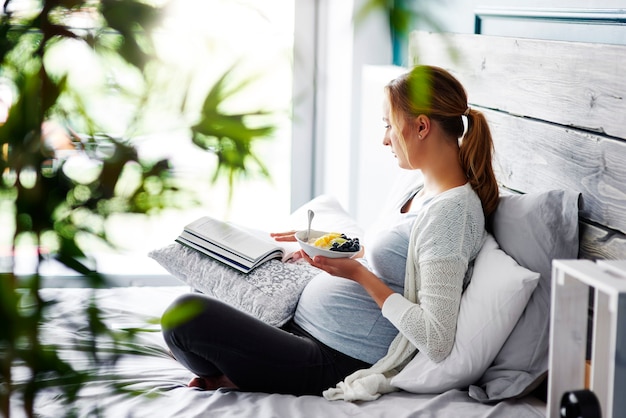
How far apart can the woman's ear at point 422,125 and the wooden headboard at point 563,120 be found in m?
0.18

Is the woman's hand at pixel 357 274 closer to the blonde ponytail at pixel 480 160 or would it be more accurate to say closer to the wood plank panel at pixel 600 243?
the blonde ponytail at pixel 480 160

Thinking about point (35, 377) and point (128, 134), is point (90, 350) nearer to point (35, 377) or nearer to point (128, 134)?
point (35, 377)

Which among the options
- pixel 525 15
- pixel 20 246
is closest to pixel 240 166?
pixel 20 246

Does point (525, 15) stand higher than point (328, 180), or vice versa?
point (525, 15)

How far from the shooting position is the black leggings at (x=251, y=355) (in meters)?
1.94

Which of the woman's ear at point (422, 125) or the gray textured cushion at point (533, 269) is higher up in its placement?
the woman's ear at point (422, 125)

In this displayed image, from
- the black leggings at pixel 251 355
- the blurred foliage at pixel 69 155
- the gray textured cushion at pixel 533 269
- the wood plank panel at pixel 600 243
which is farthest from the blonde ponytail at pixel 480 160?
the blurred foliage at pixel 69 155

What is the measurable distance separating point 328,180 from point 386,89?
186 centimetres

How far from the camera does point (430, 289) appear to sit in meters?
1.82

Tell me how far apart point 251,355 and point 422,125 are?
2.29 ft

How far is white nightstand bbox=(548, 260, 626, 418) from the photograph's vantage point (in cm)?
125

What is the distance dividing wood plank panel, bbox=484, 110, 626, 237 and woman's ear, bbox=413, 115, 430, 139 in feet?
0.87

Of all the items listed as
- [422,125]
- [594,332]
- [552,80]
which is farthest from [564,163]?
[594,332]

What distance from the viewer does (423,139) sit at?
6.72ft
